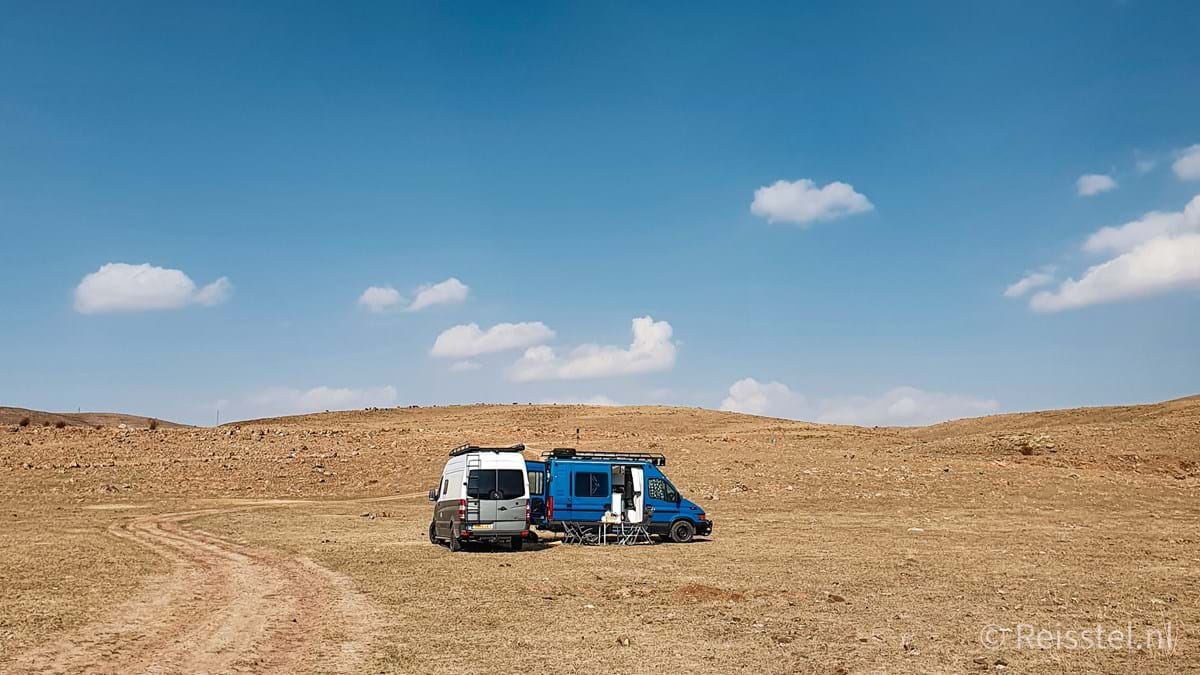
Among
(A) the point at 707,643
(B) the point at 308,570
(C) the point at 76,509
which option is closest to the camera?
(A) the point at 707,643

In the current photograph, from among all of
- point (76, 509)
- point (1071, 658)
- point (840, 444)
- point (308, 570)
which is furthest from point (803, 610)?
point (840, 444)

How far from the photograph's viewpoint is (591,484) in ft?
98.6

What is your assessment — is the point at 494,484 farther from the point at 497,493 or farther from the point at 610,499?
the point at 610,499

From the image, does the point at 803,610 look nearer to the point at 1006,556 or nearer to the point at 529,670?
the point at 529,670

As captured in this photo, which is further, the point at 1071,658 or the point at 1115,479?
the point at 1115,479

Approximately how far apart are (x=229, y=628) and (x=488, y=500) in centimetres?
1209

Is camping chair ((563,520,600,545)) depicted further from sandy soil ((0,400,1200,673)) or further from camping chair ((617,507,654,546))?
sandy soil ((0,400,1200,673))

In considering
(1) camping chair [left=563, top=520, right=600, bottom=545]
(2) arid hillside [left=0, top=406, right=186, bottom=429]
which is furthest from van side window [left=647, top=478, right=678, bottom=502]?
(2) arid hillside [left=0, top=406, right=186, bottom=429]

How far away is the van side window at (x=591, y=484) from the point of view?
29.9 metres

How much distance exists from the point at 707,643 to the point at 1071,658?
15.5ft

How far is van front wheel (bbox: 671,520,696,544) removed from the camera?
29594 millimetres

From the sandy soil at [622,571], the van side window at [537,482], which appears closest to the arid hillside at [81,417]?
the sandy soil at [622,571]

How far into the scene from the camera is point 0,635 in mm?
14055

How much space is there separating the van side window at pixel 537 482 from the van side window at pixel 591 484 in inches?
43.6
